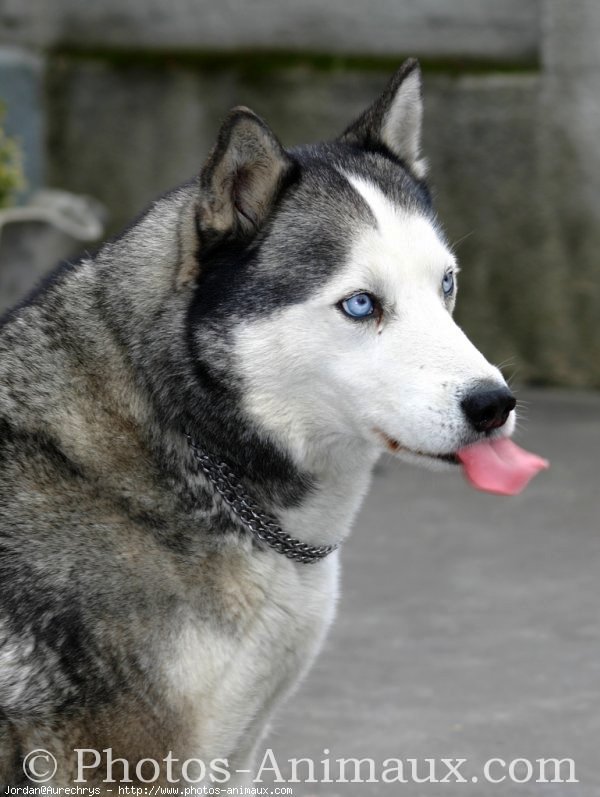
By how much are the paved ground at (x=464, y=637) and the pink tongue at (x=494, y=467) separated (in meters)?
1.32

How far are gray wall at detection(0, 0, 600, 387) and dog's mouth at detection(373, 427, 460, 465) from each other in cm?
496

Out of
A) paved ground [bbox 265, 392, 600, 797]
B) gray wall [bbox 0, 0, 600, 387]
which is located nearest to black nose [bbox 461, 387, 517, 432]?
paved ground [bbox 265, 392, 600, 797]

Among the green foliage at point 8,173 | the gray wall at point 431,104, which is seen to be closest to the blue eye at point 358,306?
the green foliage at point 8,173

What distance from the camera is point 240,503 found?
2.97 meters

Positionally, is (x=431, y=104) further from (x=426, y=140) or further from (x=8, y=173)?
(x=8, y=173)

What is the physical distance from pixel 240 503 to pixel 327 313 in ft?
1.56

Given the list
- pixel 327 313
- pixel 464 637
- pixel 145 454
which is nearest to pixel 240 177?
pixel 327 313

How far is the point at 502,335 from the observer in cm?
784

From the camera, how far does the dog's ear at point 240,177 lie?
2850mm

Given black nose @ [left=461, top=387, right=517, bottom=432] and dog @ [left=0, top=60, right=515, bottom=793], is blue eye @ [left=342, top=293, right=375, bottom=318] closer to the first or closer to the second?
dog @ [left=0, top=60, right=515, bottom=793]

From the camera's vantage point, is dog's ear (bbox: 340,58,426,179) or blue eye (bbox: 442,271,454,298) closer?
blue eye (bbox: 442,271,454,298)

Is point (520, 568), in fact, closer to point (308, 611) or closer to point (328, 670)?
point (328, 670)

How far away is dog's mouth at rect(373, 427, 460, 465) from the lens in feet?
9.42

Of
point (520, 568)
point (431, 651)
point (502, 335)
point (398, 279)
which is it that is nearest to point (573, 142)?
point (502, 335)
